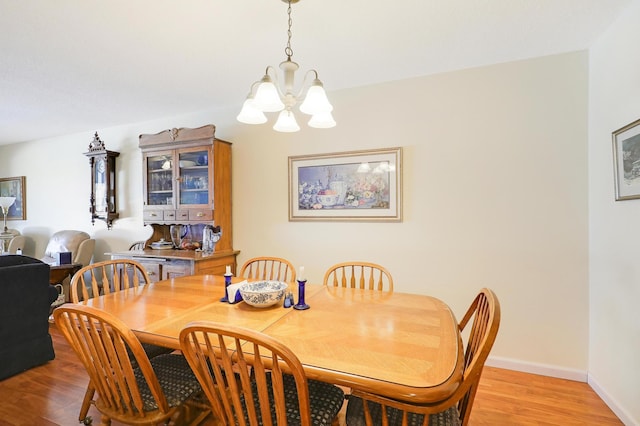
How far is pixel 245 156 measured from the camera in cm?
328

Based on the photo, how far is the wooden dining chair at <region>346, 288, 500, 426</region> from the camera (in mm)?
924

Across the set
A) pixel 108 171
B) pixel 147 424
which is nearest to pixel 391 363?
pixel 147 424

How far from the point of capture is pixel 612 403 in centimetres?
188

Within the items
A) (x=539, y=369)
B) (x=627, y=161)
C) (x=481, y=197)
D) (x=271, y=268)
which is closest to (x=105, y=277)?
(x=271, y=268)

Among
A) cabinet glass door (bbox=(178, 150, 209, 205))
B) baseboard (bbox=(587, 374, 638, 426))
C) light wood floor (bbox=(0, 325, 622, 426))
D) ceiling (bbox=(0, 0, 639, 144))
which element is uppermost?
ceiling (bbox=(0, 0, 639, 144))

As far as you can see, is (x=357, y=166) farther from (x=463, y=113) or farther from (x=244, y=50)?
(x=244, y=50)

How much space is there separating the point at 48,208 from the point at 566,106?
250 inches

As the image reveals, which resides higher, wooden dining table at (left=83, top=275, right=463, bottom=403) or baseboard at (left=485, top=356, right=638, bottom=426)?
wooden dining table at (left=83, top=275, right=463, bottom=403)

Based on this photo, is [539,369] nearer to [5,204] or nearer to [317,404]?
[317,404]

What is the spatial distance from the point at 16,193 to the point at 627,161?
7.31 m

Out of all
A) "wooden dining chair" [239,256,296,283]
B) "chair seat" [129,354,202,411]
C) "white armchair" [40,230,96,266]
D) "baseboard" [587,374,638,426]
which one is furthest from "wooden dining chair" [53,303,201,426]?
"white armchair" [40,230,96,266]

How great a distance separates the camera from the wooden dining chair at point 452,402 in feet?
3.03

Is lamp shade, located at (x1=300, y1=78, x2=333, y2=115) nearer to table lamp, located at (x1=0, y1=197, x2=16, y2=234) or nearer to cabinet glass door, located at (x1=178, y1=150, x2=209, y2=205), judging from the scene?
cabinet glass door, located at (x1=178, y1=150, x2=209, y2=205)

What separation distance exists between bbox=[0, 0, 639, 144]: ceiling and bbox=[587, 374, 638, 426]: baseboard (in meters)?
2.29
